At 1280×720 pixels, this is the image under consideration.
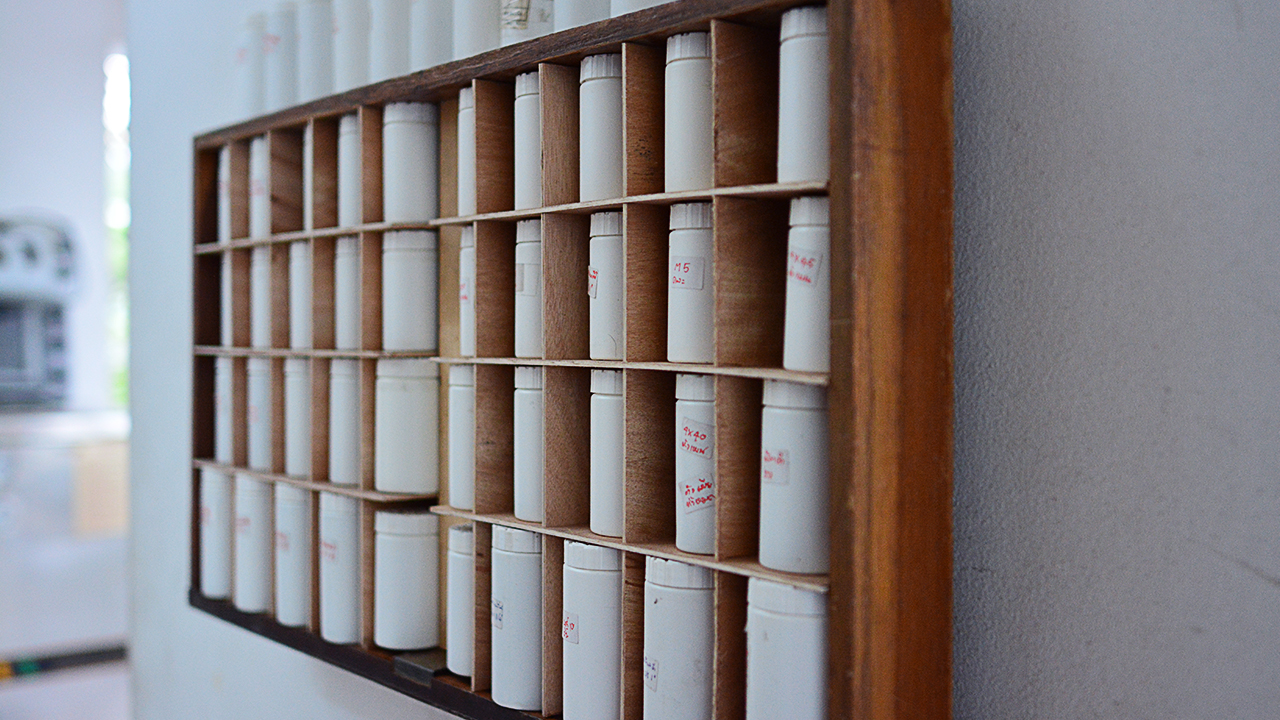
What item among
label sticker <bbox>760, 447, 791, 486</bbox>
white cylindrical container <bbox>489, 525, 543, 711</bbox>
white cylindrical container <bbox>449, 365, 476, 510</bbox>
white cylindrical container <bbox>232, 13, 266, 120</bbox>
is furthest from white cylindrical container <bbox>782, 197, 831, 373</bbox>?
white cylindrical container <bbox>232, 13, 266, 120</bbox>

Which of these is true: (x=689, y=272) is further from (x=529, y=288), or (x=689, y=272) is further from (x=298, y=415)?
(x=298, y=415)

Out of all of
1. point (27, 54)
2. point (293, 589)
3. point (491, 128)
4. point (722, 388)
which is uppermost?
point (27, 54)

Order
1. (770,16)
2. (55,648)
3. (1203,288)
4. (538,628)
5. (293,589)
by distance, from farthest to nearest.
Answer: (55,648), (293,589), (538,628), (770,16), (1203,288)

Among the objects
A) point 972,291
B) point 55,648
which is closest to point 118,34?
point 55,648

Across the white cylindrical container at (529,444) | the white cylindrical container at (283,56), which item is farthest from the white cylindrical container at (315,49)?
the white cylindrical container at (529,444)

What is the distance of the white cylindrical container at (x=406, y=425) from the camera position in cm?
203

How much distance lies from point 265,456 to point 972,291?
5.23ft

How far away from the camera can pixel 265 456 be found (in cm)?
234

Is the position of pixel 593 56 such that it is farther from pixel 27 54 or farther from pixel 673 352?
pixel 27 54

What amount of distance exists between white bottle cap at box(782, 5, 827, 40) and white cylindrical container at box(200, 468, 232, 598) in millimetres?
1757

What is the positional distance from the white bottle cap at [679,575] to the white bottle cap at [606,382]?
0.88 feet

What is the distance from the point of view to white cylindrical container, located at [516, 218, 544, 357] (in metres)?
1.74

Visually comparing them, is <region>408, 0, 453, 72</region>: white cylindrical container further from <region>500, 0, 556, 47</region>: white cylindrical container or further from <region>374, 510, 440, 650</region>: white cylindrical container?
<region>374, 510, 440, 650</region>: white cylindrical container

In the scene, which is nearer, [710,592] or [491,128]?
[710,592]
